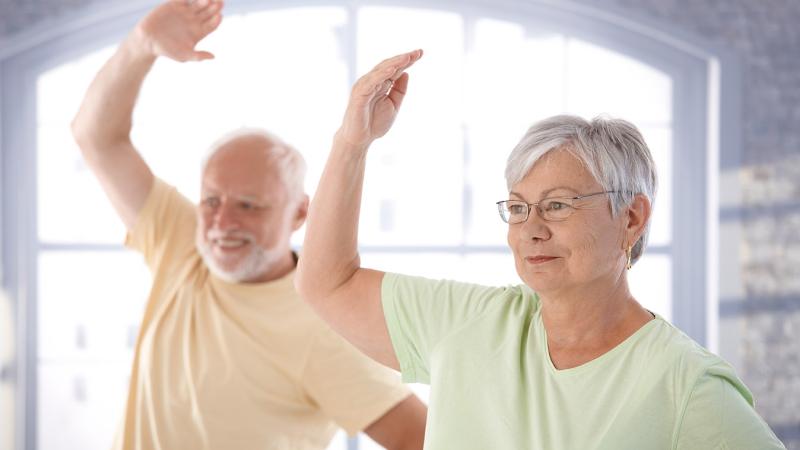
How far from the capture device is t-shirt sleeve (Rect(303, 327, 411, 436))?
188 cm

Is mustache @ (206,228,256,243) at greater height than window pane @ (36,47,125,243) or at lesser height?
lesser

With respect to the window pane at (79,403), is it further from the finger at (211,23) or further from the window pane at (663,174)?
the window pane at (663,174)

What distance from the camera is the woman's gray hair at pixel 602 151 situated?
1259 mm

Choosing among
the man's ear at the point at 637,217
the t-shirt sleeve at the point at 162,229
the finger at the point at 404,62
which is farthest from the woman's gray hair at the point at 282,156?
the man's ear at the point at 637,217

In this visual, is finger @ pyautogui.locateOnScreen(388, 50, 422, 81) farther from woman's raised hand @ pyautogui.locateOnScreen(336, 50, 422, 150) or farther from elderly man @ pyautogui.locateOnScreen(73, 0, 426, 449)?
elderly man @ pyautogui.locateOnScreen(73, 0, 426, 449)

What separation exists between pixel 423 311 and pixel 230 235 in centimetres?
77

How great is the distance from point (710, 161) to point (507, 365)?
8.13 ft

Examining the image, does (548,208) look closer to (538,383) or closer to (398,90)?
(538,383)

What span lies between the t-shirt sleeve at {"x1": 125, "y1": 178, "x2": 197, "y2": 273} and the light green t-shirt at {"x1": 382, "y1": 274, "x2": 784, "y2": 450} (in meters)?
0.83

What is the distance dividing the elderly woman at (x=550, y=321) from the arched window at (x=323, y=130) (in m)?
2.04

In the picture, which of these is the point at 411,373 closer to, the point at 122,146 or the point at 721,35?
the point at 122,146

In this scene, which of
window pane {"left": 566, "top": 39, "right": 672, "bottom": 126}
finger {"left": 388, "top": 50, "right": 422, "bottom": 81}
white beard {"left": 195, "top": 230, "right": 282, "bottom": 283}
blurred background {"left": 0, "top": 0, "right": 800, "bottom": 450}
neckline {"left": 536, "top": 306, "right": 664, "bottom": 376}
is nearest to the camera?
neckline {"left": 536, "top": 306, "right": 664, "bottom": 376}

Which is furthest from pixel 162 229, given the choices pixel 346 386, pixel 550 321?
pixel 550 321

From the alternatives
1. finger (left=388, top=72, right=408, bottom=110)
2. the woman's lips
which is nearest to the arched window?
finger (left=388, top=72, right=408, bottom=110)
